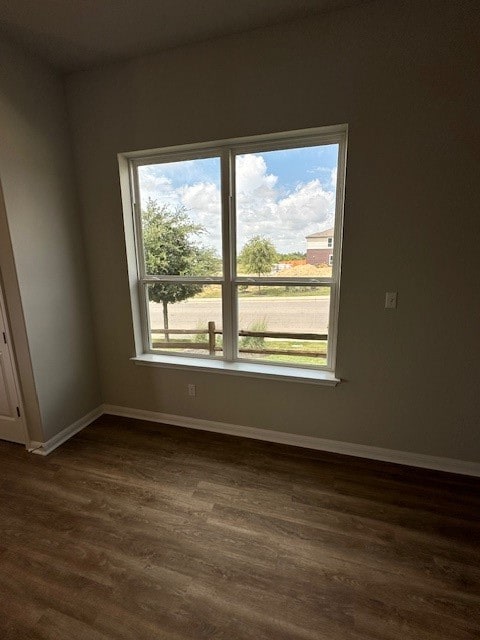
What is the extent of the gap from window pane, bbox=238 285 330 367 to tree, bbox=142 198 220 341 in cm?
40

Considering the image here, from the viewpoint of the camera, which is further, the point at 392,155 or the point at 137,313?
the point at 137,313

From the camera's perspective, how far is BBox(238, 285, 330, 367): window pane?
89.8 inches

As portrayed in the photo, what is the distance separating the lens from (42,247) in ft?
7.39

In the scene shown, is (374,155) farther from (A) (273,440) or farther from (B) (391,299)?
(A) (273,440)

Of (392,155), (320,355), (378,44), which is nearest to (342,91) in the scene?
(378,44)

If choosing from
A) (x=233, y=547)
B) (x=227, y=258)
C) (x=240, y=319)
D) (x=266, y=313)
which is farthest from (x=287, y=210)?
(x=233, y=547)

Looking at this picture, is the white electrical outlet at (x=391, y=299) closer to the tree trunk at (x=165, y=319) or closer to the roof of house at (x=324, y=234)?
the roof of house at (x=324, y=234)

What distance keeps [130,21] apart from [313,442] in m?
3.11

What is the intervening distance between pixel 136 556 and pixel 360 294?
200 centimetres

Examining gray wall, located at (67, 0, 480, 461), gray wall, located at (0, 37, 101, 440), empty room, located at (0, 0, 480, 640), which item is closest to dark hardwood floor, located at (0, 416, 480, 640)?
empty room, located at (0, 0, 480, 640)

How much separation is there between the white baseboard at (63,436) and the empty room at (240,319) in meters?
0.02

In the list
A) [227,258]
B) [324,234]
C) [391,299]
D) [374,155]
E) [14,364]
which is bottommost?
[14,364]

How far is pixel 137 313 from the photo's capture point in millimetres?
2684

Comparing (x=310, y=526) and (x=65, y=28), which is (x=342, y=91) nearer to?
(x=65, y=28)
